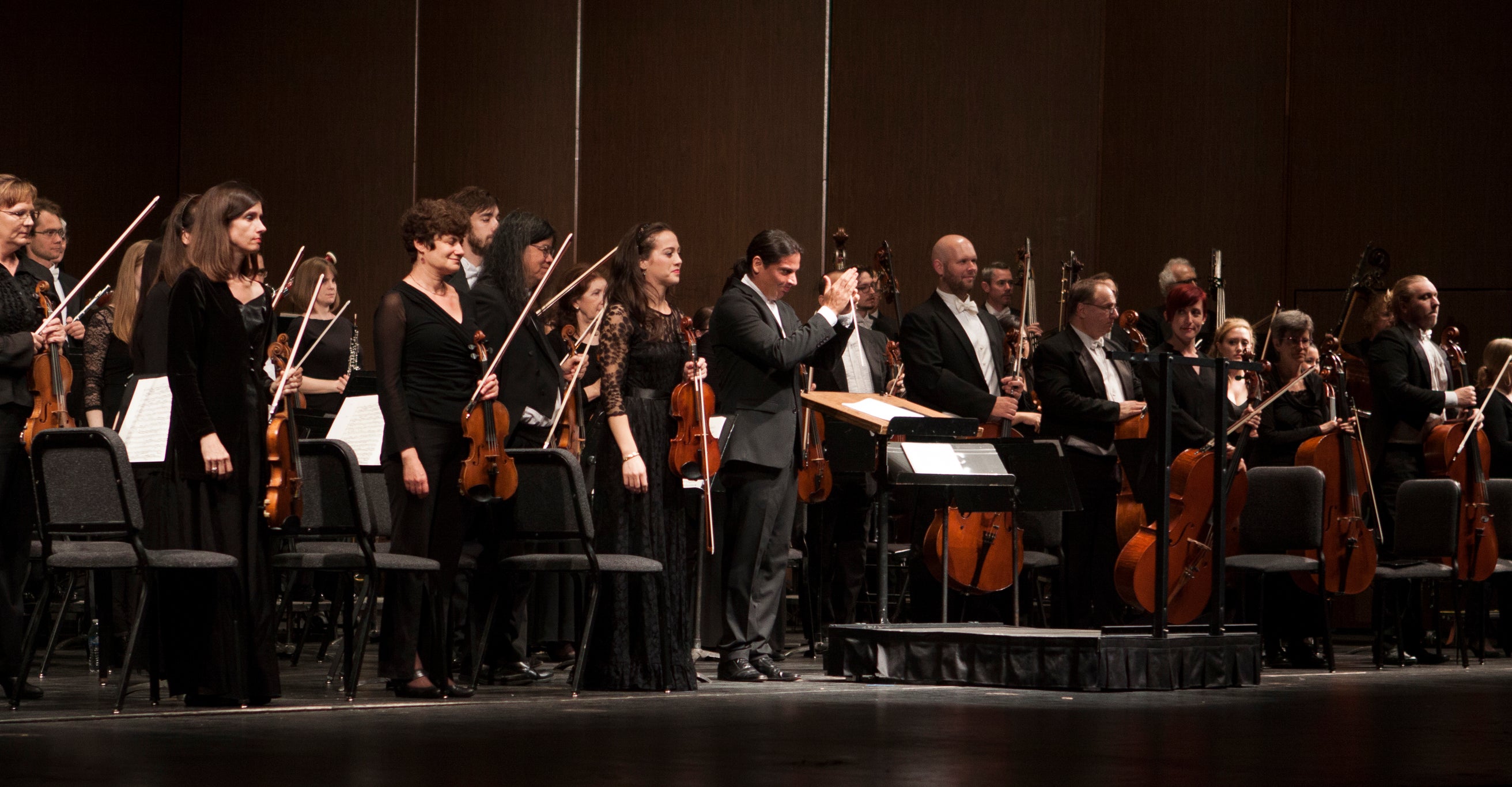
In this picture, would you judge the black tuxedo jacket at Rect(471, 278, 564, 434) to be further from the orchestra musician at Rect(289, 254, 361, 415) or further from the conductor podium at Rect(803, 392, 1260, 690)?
the orchestra musician at Rect(289, 254, 361, 415)

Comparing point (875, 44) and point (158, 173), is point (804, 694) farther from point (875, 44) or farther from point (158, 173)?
point (158, 173)

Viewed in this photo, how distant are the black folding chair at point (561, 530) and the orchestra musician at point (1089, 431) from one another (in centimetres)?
195

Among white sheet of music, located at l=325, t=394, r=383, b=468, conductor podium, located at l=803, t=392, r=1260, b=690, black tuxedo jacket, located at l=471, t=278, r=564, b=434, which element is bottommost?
conductor podium, located at l=803, t=392, r=1260, b=690

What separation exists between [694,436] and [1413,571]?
2.73 meters

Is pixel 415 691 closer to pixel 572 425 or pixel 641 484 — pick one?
pixel 641 484

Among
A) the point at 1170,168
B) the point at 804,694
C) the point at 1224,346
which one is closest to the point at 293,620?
the point at 804,694

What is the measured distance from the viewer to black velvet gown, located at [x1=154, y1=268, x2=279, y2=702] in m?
4.39

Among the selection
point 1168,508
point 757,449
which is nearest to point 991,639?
point 1168,508

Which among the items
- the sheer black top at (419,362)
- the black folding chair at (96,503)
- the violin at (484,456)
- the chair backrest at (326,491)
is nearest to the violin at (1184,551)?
the violin at (484,456)

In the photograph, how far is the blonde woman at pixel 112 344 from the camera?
559cm

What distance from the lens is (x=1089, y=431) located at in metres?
6.56

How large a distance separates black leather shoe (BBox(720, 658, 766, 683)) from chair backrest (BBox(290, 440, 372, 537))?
1.17m

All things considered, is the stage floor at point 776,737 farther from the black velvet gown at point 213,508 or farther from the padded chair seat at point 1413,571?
the padded chair seat at point 1413,571

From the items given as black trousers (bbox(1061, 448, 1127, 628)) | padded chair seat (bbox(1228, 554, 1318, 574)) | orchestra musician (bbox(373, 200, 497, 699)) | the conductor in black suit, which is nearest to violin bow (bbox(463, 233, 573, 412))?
orchestra musician (bbox(373, 200, 497, 699))
